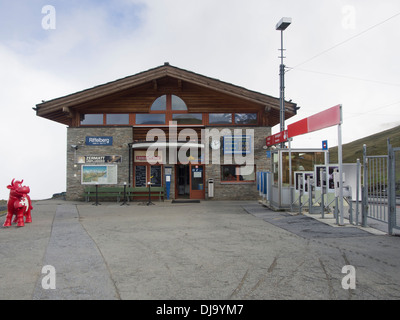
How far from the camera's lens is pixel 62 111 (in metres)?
20.2

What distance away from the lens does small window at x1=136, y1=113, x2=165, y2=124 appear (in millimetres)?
20047

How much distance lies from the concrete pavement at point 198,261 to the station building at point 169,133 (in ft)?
32.9

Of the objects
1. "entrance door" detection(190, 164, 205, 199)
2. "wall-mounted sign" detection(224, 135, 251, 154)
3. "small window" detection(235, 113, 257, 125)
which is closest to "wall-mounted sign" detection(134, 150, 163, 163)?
"entrance door" detection(190, 164, 205, 199)

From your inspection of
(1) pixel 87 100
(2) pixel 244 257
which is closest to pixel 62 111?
(1) pixel 87 100

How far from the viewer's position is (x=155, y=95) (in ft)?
66.5

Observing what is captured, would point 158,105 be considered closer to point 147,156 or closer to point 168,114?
point 168,114

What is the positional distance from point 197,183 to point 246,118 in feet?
14.6

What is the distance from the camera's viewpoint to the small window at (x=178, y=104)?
66.2 ft

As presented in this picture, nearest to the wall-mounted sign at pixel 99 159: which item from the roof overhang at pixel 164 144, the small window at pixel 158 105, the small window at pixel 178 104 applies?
the roof overhang at pixel 164 144

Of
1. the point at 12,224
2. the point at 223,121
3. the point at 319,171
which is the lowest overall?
the point at 12,224

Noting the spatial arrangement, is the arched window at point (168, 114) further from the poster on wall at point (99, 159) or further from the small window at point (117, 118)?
the poster on wall at point (99, 159)
